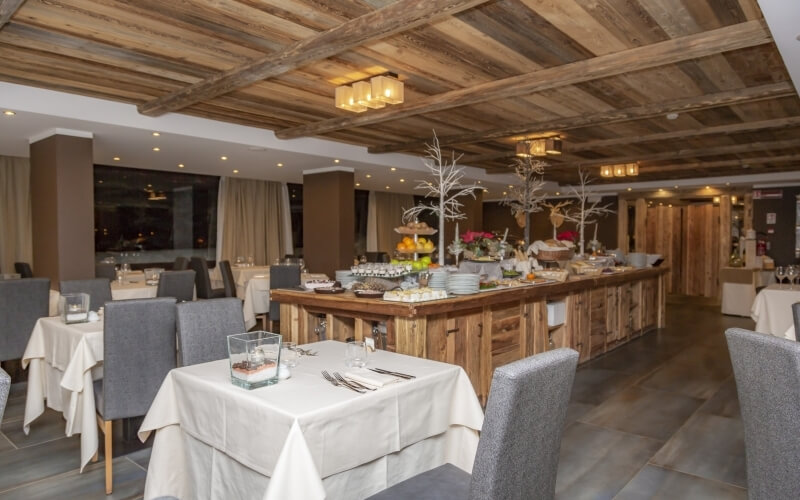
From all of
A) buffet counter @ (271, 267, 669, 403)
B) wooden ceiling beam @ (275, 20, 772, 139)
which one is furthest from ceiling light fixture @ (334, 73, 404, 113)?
buffet counter @ (271, 267, 669, 403)

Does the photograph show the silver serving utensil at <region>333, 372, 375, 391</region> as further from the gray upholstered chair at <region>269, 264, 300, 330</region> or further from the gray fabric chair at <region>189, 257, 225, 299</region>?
the gray fabric chair at <region>189, 257, 225, 299</region>

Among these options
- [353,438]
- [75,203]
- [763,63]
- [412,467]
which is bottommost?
[412,467]

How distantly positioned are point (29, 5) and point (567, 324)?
16.7 ft

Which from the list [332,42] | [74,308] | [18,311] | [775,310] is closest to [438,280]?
Answer: [332,42]

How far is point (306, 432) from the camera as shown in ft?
5.49

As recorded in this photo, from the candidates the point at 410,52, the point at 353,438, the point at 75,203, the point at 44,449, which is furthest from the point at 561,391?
the point at 75,203

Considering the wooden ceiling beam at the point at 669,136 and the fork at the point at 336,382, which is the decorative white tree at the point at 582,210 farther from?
the fork at the point at 336,382

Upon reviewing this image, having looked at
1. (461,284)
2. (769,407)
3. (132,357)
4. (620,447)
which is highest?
(461,284)

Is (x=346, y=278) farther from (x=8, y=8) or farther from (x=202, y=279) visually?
(x=202, y=279)

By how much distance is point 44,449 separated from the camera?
337 centimetres

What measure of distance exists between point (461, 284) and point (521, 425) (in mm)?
2401

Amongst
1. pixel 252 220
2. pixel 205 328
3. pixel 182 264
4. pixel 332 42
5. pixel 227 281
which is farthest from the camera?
pixel 252 220

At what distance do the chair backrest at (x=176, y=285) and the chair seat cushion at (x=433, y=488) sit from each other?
4419 mm

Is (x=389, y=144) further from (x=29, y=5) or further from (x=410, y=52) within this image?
(x=29, y=5)
